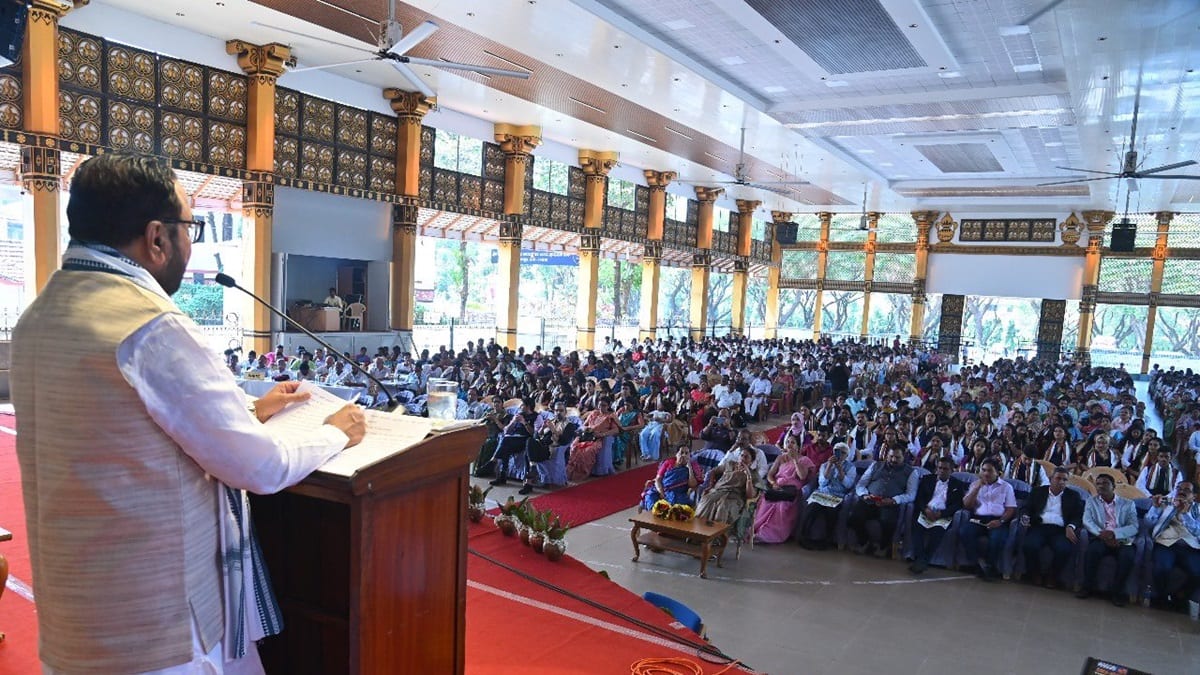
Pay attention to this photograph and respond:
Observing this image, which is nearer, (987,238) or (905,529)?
(905,529)

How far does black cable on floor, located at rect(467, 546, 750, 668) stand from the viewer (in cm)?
309

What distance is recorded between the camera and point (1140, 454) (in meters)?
8.76

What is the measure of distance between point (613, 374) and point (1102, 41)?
951 centimetres

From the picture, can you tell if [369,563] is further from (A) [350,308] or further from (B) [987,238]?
(B) [987,238]

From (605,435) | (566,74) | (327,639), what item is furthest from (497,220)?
(327,639)

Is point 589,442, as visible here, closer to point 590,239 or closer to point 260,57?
point 260,57

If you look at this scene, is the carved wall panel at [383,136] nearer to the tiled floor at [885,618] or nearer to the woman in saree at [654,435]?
the woman in saree at [654,435]

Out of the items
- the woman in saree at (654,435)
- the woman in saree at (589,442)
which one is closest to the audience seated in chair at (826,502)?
the woman in saree at (589,442)

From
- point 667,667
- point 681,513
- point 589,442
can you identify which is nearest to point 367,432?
point 667,667

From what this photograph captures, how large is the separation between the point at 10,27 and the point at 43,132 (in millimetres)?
7116

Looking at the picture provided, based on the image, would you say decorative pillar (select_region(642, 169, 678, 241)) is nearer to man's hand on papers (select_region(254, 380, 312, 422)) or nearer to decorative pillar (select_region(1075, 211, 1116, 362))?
decorative pillar (select_region(1075, 211, 1116, 362))

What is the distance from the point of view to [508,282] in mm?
18094

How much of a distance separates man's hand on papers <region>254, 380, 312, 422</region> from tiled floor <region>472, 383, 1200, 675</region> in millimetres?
3982

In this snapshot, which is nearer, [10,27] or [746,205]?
[10,27]
